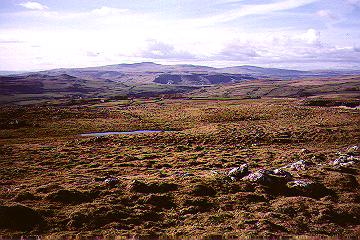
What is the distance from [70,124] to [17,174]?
41946mm

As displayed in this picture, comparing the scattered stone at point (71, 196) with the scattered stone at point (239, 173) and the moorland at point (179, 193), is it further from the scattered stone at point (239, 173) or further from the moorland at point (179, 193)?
the scattered stone at point (239, 173)

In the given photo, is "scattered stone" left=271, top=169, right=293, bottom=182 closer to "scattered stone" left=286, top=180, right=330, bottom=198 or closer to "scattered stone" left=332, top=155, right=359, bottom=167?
"scattered stone" left=286, top=180, right=330, bottom=198

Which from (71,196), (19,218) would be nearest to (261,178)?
(71,196)

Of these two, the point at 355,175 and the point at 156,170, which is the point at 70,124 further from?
the point at 355,175

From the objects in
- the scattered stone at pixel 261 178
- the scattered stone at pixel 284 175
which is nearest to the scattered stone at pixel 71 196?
the scattered stone at pixel 261 178

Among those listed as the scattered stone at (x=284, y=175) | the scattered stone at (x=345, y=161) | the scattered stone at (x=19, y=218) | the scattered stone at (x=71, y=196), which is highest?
the scattered stone at (x=19, y=218)

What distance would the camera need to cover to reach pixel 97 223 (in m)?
14.1

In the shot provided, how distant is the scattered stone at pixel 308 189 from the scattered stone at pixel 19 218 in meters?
15.3

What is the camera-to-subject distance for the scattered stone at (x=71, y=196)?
17156 millimetres

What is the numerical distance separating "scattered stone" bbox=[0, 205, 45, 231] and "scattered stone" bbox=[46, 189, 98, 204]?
2.40m

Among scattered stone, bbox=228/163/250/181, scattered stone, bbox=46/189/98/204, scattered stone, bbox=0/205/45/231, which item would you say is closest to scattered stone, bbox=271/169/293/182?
scattered stone, bbox=228/163/250/181

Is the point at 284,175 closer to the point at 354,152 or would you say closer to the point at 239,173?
the point at 239,173

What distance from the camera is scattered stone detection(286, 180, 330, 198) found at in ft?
58.1

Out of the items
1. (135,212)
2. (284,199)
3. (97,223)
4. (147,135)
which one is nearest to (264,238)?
(284,199)
